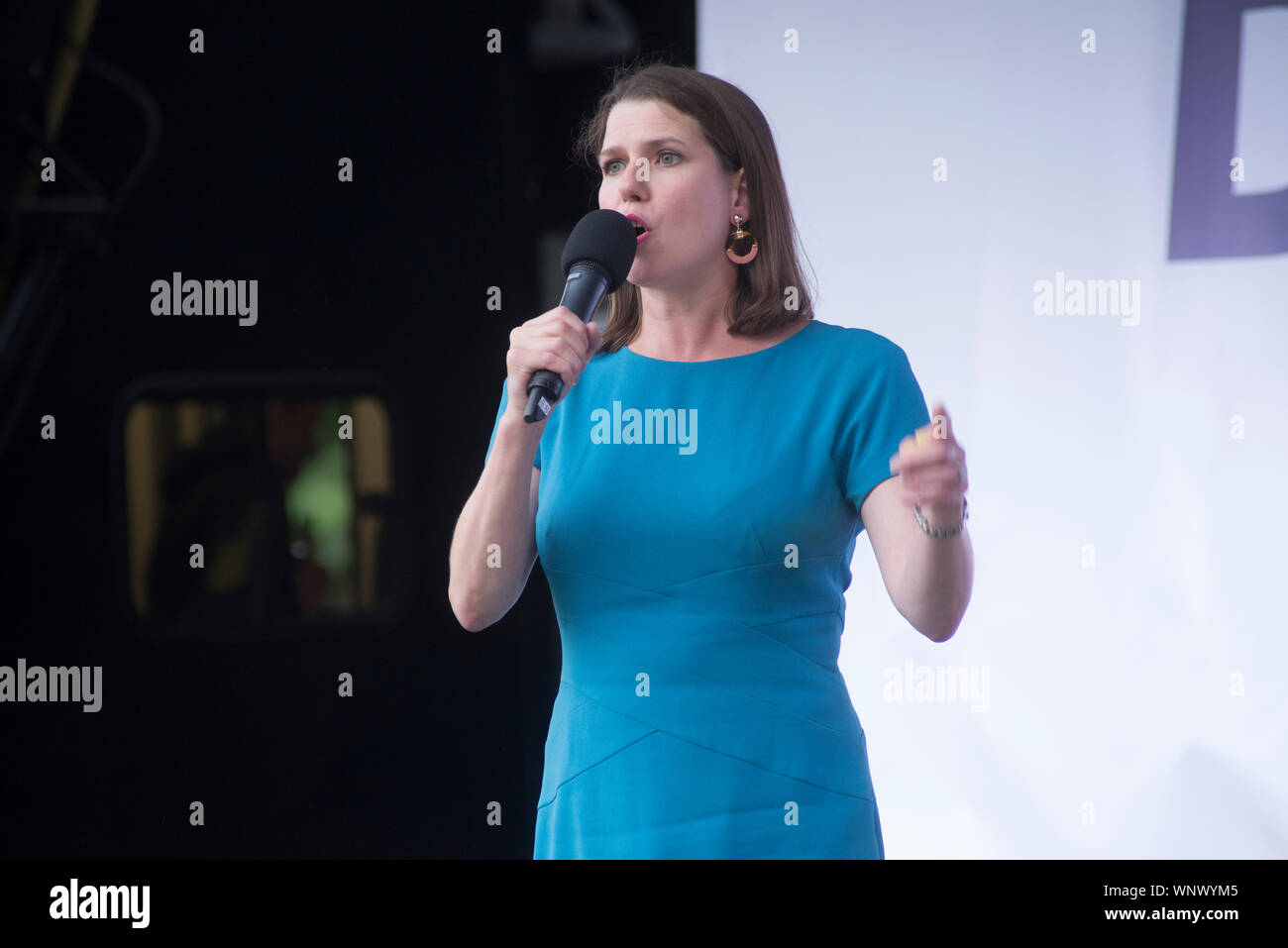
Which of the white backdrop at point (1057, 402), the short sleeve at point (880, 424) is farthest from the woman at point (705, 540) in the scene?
the white backdrop at point (1057, 402)

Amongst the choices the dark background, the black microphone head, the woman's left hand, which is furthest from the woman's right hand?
the dark background

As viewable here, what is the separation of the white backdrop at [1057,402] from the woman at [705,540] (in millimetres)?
430

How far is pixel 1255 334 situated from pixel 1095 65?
1.65ft

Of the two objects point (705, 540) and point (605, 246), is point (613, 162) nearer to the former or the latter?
point (605, 246)

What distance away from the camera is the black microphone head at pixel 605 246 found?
3.85ft

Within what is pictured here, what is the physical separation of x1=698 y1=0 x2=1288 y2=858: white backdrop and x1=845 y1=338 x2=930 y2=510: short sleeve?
47 cm

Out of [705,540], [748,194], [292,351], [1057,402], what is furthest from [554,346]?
[1057,402]

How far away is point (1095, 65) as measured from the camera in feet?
5.45

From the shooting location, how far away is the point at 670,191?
1248mm

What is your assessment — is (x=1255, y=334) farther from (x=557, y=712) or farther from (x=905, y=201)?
(x=557, y=712)

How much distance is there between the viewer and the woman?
1161 millimetres

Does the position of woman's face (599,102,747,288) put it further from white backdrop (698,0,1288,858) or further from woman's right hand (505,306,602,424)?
white backdrop (698,0,1288,858)
